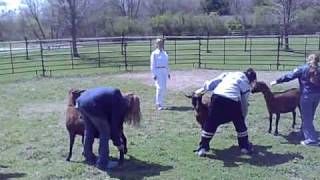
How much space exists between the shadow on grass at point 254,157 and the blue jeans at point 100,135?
1.64 meters

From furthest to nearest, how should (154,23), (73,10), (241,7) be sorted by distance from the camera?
(241,7), (154,23), (73,10)

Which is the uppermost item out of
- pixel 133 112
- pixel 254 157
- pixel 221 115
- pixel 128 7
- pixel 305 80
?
pixel 128 7

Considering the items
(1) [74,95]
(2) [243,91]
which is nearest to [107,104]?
(1) [74,95]

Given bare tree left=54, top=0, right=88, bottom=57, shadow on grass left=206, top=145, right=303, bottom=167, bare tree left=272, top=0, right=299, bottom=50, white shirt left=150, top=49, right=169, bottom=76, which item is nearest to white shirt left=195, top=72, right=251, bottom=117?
shadow on grass left=206, top=145, right=303, bottom=167

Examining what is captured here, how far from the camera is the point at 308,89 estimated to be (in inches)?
320

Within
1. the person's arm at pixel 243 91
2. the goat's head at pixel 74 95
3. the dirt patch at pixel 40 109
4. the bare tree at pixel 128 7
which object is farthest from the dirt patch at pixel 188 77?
the bare tree at pixel 128 7

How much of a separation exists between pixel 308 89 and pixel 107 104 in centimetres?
346

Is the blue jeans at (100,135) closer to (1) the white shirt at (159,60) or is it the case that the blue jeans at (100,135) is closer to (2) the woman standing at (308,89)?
(2) the woman standing at (308,89)

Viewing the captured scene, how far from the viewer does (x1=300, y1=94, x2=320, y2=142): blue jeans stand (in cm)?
820

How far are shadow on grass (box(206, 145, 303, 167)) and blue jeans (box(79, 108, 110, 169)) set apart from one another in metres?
1.64

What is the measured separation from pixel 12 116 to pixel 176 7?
200ft

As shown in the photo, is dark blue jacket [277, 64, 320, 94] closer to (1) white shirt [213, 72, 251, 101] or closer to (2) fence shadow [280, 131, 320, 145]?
(2) fence shadow [280, 131, 320, 145]

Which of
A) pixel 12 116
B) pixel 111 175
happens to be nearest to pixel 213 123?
pixel 111 175

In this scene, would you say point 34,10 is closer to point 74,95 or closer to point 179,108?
point 179,108
